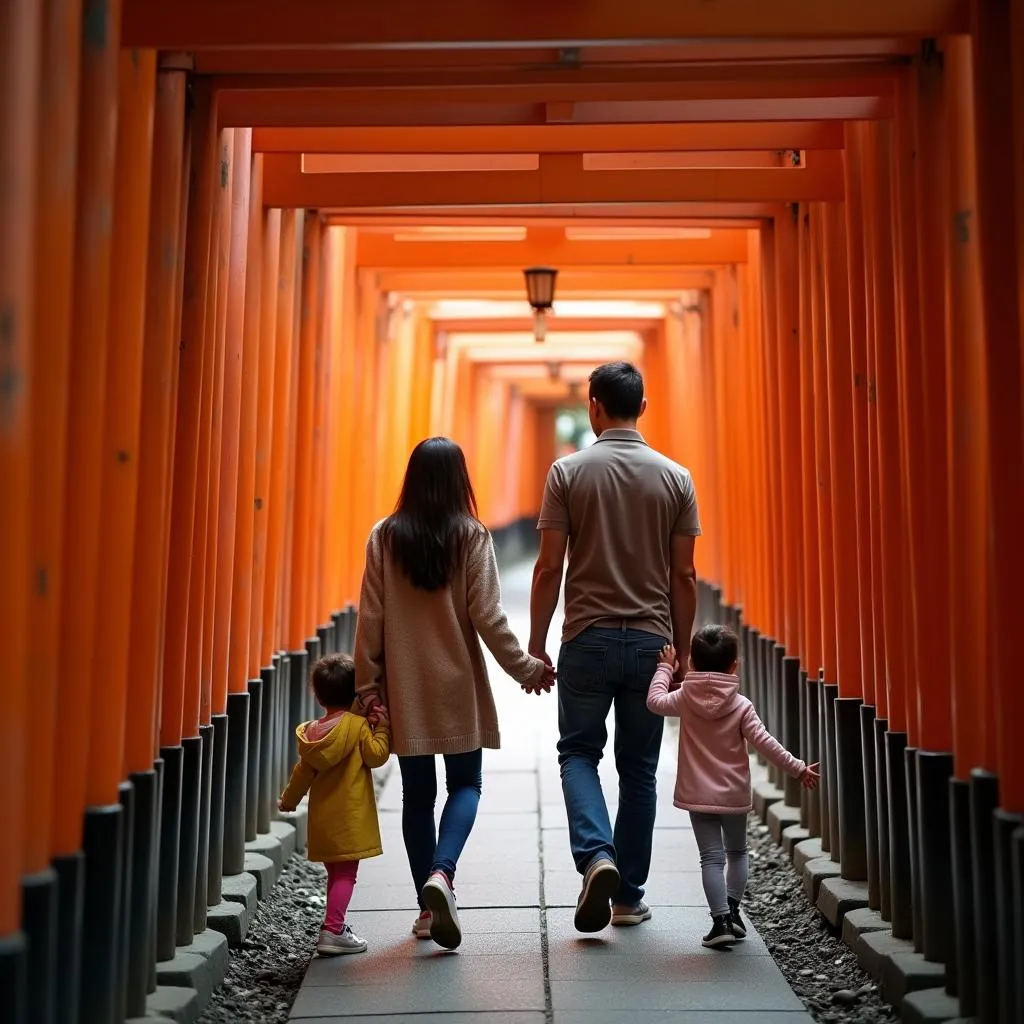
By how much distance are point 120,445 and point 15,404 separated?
103 cm

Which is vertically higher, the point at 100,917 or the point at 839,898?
the point at 100,917

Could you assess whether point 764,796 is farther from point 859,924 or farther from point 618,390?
point 618,390

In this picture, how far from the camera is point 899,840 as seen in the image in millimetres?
5078

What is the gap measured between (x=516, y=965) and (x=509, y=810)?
3.01 metres

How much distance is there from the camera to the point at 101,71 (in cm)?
380

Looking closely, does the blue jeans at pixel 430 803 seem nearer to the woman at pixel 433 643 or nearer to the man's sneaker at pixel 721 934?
the woman at pixel 433 643

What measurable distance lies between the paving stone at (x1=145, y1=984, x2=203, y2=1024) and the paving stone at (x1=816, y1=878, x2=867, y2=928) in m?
2.29

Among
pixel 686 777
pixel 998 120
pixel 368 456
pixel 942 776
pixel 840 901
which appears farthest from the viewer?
pixel 368 456

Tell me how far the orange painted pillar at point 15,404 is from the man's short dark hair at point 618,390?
2.55 metres

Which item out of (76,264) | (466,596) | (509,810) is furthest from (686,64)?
(509,810)

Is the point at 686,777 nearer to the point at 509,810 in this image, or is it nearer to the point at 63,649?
the point at 63,649

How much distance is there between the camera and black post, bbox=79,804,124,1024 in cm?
387

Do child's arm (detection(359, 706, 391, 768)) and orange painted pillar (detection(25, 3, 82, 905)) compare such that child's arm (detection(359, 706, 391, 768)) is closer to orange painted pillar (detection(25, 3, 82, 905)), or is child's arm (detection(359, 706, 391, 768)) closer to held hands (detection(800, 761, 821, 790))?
held hands (detection(800, 761, 821, 790))

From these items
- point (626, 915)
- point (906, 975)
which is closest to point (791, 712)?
point (626, 915)
